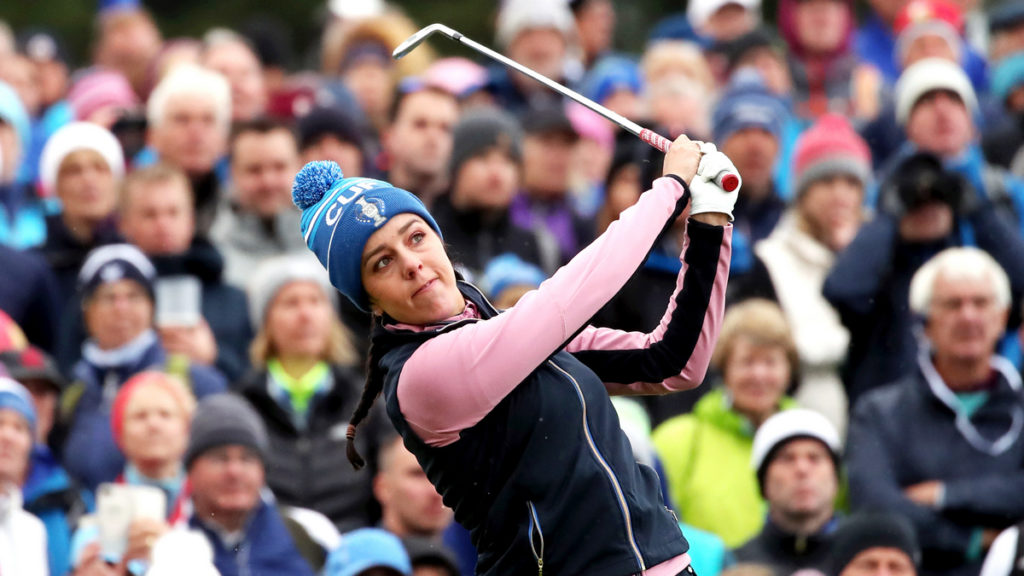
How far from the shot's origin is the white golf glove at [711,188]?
4.60 metres

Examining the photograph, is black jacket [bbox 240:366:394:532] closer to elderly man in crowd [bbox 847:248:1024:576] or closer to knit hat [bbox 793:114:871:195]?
elderly man in crowd [bbox 847:248:1024:576]

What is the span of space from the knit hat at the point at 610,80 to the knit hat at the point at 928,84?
83.3 inches

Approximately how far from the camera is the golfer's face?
15.4 feet

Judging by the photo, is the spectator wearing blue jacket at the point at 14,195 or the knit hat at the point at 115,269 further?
the spectator wearing blue jacket at the point at 14,195

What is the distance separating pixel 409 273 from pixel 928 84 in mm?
5328

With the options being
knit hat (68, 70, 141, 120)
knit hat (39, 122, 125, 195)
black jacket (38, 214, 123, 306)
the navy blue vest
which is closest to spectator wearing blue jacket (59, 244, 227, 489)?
black jacket (38, 214, 123, 306)

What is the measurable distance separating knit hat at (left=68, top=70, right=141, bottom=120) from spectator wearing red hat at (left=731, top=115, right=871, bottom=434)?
4409 mm

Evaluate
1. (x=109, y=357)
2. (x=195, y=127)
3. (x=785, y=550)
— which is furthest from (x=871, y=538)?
(x=195, y=127)

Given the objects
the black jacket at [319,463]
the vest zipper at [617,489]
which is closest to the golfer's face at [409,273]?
the vest zipper at [617,489]

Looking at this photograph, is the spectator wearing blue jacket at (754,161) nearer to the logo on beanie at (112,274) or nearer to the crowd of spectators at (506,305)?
the crowd of spectators at (506,305)

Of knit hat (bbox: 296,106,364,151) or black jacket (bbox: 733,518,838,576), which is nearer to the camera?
black jacket (bbox: 733,518,838,576)

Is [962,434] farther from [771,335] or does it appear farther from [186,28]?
[186,28]

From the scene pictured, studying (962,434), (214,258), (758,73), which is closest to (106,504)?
(214,258)

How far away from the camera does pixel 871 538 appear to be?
7121 mm
